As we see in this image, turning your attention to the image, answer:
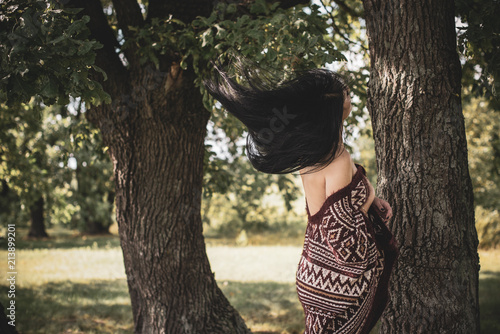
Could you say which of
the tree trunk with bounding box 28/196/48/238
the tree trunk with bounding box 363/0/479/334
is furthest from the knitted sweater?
the tree trunk with bounding box 28/196/48/238

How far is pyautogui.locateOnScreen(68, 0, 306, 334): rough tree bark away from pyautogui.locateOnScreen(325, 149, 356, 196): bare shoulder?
217cm

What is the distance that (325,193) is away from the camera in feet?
7.16

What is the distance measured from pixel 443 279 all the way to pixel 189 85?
2.77 meters

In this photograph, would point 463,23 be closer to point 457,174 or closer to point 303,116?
point 457,174

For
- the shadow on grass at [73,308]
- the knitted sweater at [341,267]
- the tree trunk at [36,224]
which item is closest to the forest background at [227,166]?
→ the tree trunk at [36,224]

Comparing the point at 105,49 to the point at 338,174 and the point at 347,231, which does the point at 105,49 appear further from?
the point at 347,231

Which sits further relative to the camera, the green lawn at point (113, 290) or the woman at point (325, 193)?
the green lawn at point (113, 290)

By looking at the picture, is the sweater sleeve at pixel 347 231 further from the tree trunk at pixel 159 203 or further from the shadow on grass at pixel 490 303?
the shadow on grass at pixel 490 303

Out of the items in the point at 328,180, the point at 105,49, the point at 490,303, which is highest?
the point at 105,49

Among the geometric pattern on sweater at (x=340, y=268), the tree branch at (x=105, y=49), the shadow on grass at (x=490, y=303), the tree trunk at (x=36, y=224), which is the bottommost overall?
the shadow on grass at (x=490, y=303)

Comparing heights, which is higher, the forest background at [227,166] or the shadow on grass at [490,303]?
the forest background at [227,166]

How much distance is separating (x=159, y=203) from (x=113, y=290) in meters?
4.31

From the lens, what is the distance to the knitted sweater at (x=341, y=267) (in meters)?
2.05

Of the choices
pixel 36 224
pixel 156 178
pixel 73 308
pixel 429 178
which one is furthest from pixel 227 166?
pixel 36 224
